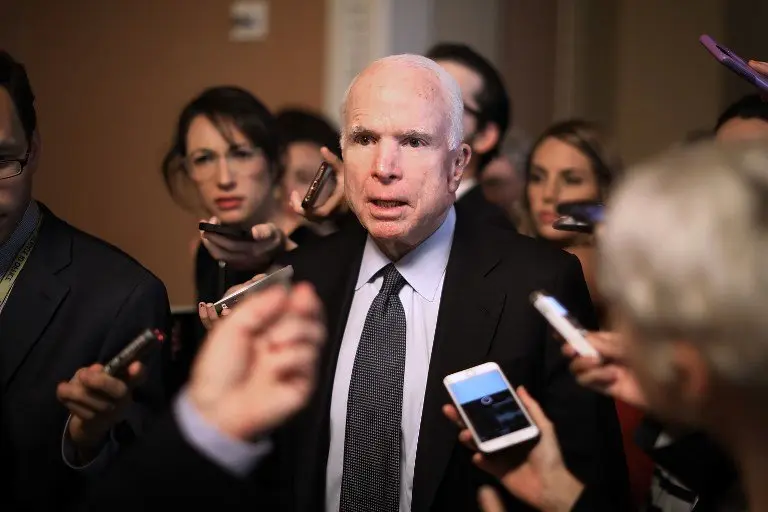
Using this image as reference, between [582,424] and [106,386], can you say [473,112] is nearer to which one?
[582,424]

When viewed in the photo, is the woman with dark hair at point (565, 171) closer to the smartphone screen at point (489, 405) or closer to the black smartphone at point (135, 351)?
the smartphone screen at point (489, 405)

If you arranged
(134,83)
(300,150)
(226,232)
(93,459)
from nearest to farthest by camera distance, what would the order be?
(93,459) < (226,232) < (300,150) < (134,83)

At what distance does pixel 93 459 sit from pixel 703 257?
0.98 meters

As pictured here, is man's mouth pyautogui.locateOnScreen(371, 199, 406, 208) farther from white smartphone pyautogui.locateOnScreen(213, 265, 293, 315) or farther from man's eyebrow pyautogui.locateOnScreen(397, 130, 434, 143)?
white smartphone pyautogui.locateOnScreen(213, 265, 293, 315)

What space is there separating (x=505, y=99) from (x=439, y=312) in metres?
0.90

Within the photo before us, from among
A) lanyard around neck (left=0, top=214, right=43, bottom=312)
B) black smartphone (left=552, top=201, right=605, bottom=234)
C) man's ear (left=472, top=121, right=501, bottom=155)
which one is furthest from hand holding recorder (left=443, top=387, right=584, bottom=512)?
man's ear (left=472, top=121, right=501, bottom=155)

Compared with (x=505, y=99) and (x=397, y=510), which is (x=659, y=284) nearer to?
(x=397, y=510)

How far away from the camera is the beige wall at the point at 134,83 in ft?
8.12

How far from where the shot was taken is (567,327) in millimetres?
1091

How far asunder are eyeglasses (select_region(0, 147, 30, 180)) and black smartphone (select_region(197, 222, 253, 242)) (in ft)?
1.11

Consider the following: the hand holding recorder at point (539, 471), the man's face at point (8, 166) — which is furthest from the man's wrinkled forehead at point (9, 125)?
the hand holding recorder at point (539, 471)

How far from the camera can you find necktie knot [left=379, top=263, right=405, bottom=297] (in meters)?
1.46

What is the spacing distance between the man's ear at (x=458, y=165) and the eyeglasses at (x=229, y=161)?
2.03 feet

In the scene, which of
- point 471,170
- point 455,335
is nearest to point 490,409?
point 455,335
